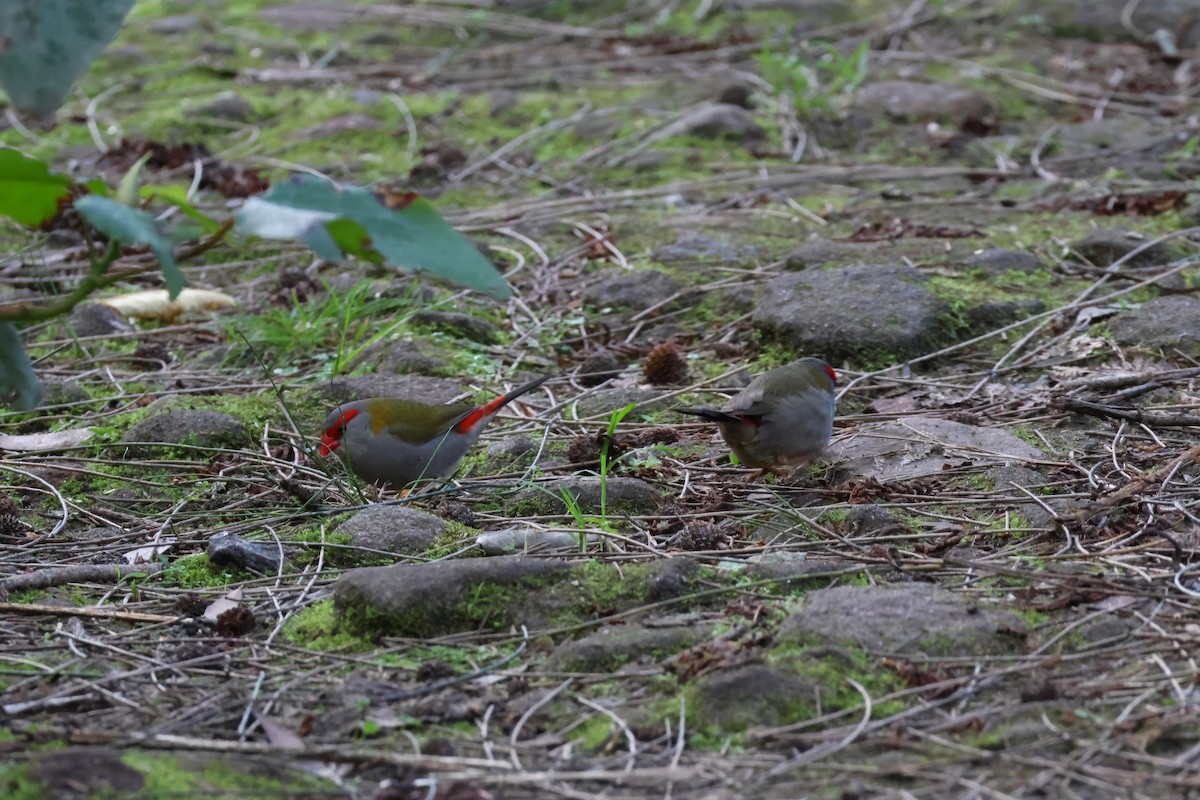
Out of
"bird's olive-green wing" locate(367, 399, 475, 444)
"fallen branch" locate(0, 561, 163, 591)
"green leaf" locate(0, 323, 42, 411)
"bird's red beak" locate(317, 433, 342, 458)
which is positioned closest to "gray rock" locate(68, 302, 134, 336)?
"bird's red beak" locate(317, 433, 342, 458)

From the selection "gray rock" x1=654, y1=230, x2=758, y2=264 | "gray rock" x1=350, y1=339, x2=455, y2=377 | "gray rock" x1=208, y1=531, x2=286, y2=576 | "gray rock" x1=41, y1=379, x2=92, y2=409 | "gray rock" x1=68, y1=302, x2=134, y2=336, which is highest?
"gray rock" x1=208, y1=531, x2=286, y2=576

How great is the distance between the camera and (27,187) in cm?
204

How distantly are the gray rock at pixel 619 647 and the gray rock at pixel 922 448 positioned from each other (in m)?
1.21

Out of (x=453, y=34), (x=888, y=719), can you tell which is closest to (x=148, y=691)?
(x=888, y=719)

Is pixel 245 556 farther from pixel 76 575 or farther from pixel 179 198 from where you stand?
pixel 179 198

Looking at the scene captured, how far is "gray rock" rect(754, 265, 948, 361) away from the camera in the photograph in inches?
177

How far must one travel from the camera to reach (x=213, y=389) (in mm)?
4453

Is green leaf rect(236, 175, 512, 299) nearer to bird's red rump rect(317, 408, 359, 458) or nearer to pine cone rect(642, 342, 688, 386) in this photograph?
bird's red rump rect(317, 408, 359, 458)

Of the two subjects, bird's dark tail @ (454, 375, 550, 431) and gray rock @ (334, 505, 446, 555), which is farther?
bird's dark tail @ (454, 375, 550, 431)

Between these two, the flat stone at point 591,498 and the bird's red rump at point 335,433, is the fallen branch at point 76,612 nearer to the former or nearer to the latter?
the flat stone at point 591,498

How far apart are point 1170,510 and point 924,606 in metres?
0.85

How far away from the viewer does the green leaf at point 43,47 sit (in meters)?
1.91

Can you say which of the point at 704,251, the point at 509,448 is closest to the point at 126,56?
the point at 704,251

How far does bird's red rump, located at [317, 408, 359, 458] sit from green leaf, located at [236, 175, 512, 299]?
205 cm
